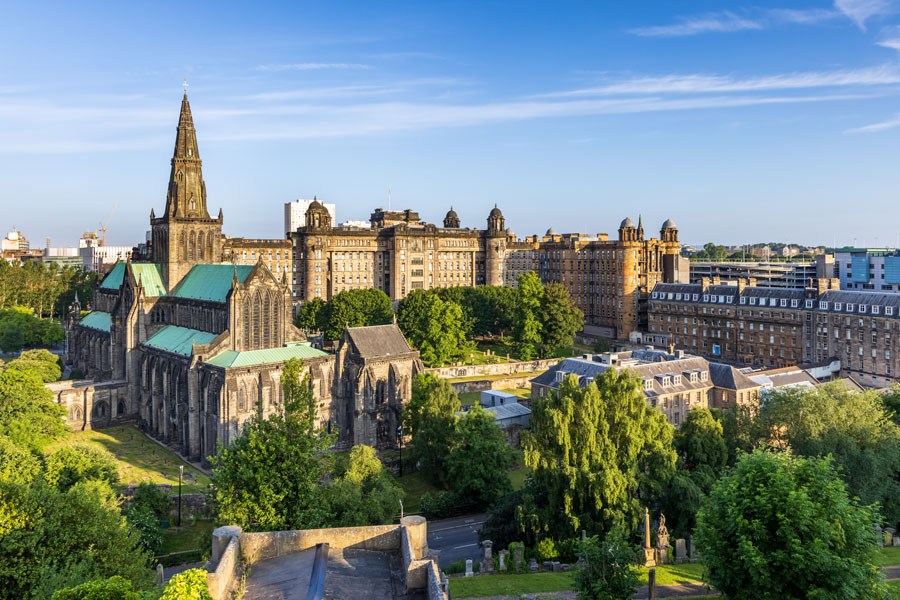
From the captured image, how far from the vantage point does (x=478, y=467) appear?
178 feet

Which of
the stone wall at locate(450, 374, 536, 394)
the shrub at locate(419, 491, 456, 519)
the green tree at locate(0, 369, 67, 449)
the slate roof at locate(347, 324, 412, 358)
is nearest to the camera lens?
the shrub at locate(419, 491, 456, 519)

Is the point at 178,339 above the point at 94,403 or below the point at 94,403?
above

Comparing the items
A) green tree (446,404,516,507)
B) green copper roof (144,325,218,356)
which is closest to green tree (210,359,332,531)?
green tree (446,404,516,507)

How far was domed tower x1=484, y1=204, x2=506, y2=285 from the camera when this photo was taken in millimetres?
157375

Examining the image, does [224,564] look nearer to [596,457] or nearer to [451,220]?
[596,457]

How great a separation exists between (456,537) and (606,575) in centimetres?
2038

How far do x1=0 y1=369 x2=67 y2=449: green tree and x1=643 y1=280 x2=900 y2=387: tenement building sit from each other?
73557 mm

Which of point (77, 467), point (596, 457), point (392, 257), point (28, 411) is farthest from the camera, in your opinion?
point (392, 257)

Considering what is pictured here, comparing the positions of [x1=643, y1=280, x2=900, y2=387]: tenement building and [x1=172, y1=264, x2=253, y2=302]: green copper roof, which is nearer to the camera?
[x1=172, y1=264, x2=253, y2=302]: green copper roof

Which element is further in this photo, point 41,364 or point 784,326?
point 784,326

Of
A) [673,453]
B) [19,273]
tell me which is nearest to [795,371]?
[673,453]

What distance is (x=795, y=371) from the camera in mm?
85375

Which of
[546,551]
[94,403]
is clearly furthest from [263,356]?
[546,551]

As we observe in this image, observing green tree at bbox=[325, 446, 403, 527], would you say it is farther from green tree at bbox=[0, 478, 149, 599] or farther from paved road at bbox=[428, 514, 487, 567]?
green tree at bbox=[0, 478, 149, 599]
